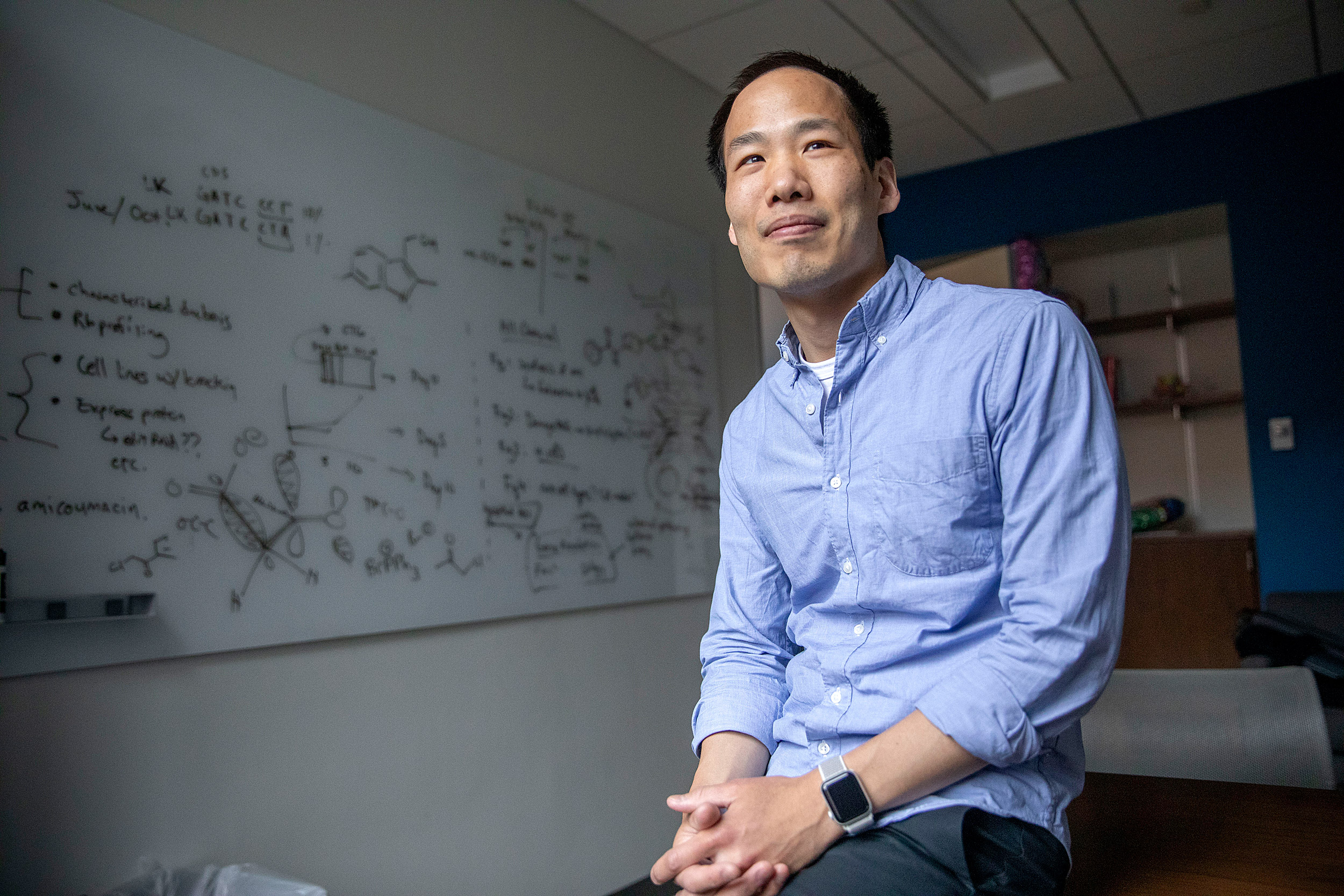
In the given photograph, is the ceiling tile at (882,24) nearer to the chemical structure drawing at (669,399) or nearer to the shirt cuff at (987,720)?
the chemical structure drawing at (669,399)

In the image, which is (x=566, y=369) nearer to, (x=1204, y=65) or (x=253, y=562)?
(x=253, y=562)

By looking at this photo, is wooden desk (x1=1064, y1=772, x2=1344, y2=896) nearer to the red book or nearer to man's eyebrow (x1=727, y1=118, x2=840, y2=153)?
man's eyebrow (x1=727, y1=118, x2=840, y2=153)

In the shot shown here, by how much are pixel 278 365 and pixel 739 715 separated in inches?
54.4

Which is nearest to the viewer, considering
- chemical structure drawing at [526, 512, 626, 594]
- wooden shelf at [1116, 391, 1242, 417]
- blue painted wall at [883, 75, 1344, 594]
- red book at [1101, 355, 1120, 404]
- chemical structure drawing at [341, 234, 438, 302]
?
chemical structure drawing at [341, 234, 438, 302]

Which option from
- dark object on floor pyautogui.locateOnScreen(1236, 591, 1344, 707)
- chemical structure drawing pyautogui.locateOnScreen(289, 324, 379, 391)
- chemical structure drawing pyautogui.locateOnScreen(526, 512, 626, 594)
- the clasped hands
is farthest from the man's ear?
dark object on floor pyautogui.locateOnScreen(1236, 591, 1344, 707)

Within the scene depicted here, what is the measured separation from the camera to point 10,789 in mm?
1489

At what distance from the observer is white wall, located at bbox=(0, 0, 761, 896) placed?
5.27ft

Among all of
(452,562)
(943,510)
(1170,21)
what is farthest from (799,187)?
(1170,21)

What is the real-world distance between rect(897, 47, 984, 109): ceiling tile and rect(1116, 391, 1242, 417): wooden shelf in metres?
1.70

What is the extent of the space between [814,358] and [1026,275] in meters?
3.86

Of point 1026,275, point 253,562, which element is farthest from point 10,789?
point 1026,275

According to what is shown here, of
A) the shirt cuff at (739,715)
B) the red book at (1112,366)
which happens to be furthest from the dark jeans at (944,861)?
the red book at (1112,366)

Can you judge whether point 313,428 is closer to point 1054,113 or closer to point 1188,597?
point 1054,113

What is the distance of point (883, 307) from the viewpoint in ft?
3.48
